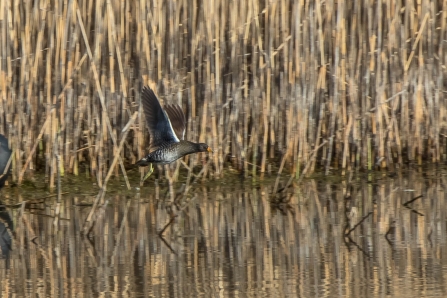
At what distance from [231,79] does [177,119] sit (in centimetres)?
89

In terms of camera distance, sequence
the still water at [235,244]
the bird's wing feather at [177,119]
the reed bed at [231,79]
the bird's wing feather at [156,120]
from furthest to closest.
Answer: the reed bed at [231,79] < the bird's wing feather at [177,119] < the bird's wing feather at [156,120] < the still water at [235,244]

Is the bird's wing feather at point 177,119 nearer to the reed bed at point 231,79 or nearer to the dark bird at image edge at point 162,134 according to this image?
the dark bird at image edge at point 162,134

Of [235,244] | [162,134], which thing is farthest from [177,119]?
[235,244]

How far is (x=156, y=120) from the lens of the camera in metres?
6.06

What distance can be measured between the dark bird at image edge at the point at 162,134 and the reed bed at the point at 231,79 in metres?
0.37

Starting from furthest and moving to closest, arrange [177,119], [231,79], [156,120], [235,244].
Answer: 1. [231,79]
2. [177,119]
3. [156,120]
4. [235,244]

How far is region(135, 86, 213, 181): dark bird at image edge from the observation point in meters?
5.98

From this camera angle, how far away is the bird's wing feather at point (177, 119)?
6.14 metres

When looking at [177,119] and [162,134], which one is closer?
[162,134]

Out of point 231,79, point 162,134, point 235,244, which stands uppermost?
point 231,79

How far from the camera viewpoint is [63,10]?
6.57 m

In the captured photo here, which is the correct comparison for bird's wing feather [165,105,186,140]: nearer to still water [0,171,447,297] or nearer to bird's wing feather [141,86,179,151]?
bird's wing feather [141,86,179,151]

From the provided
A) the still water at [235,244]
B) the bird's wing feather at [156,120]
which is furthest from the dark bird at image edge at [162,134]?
the still water at [235,244]

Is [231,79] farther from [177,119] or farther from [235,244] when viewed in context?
[235,244]
